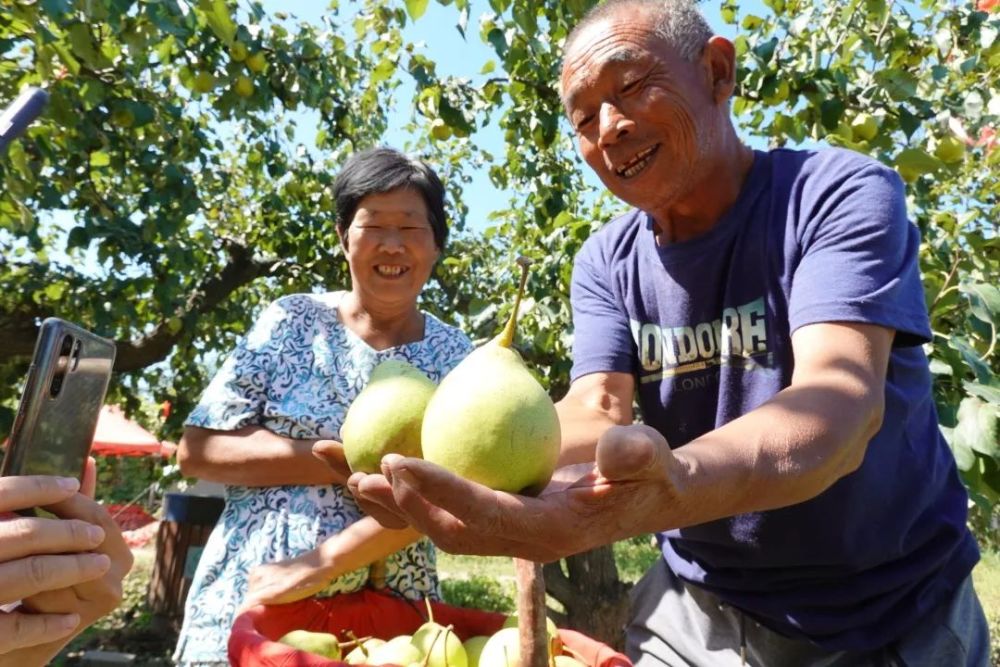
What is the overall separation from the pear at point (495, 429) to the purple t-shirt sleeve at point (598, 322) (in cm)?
67

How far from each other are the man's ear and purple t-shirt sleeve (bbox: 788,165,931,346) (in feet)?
1.12

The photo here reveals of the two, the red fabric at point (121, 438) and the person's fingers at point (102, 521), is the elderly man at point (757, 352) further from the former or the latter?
the red fabric at point (121, 438)

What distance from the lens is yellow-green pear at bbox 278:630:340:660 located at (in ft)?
5.23

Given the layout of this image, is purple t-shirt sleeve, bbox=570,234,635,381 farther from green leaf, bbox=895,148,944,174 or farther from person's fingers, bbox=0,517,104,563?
green leaf, bbox=895,148,944,174

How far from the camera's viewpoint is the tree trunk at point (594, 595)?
511cm

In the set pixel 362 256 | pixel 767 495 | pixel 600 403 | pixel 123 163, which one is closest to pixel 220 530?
pixel 362 256

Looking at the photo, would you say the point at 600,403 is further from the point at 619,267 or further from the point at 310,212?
the point at 310,212

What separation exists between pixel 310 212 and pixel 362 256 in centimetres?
429

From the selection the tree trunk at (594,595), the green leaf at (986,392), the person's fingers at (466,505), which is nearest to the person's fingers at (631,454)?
the person's fingers at (466,505)

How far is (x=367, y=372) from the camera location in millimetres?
2102

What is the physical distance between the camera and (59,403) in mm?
1105

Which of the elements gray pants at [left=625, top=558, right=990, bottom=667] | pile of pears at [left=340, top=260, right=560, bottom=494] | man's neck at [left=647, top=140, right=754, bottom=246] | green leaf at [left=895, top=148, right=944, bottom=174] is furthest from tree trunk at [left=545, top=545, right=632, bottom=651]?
pile of pears at [left=340, top=260, right=560, bottom=494]

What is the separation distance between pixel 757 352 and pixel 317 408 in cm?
108

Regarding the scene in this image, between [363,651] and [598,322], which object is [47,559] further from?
[598,322]
